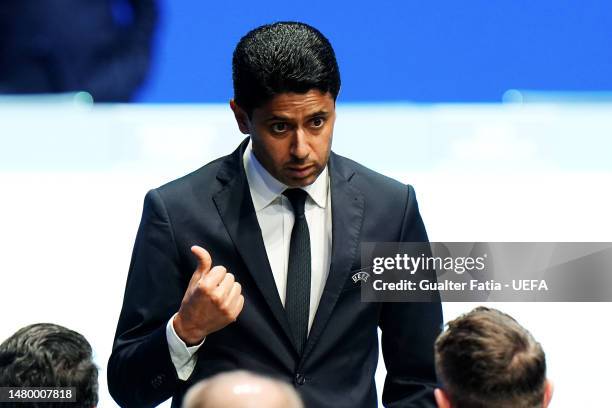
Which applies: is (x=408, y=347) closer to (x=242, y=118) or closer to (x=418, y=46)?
(x=242, y=118)

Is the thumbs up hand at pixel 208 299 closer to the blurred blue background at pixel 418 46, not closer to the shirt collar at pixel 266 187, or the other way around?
the shirt collar at pixel 266 187

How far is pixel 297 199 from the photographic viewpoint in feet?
8.57

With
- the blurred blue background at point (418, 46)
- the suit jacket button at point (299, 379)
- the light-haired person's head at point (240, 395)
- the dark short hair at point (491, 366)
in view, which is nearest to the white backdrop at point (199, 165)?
the blurred blue background at point (418, 46)

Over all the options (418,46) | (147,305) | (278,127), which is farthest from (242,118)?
(418,46)

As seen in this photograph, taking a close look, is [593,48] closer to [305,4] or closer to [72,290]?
[305,4]

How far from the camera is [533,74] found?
351 centimetres

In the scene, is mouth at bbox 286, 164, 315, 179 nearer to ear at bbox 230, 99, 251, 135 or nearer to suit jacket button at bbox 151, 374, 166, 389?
ear at bbox 230, 99, 251, 135

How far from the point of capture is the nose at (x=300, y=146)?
2.47 metres

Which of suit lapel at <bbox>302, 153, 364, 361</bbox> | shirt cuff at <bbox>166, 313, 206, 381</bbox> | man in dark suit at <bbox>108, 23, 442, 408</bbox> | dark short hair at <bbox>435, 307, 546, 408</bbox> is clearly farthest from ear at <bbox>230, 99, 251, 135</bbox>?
dark short hair at <bbox>435, 307, 546, 408</bbox>

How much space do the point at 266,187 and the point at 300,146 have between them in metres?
0.21

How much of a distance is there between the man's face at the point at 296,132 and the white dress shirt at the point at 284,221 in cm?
10

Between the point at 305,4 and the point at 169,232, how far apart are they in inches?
47.1

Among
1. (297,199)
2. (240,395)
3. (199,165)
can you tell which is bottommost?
(240,395)

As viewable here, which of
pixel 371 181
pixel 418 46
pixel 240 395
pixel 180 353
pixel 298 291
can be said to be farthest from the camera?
pixel 418 46
